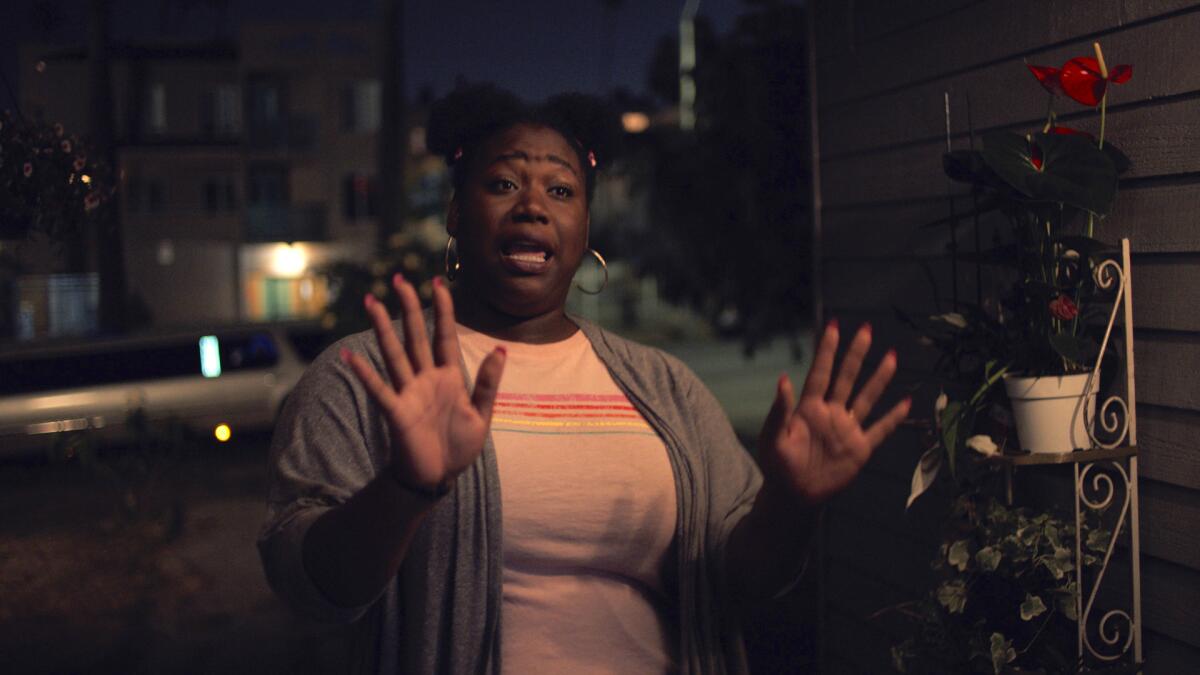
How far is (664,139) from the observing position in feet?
23.2

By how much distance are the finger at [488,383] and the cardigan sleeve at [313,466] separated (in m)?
0.36

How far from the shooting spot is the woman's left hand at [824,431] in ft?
5.62

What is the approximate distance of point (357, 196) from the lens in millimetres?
29062

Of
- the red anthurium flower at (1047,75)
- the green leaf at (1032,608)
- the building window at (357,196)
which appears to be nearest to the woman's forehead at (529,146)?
the red anthurium flower at (1047,75)

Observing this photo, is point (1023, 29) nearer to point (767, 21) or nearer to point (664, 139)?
point (767, 21)

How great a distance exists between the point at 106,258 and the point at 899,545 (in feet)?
34.3

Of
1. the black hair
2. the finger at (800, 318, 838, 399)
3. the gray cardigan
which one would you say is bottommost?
the gray cardigan

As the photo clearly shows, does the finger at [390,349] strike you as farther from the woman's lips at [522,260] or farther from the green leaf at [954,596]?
the green leaf at [954,596]

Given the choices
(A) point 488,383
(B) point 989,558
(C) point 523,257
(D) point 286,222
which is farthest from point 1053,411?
(D) point 286,222

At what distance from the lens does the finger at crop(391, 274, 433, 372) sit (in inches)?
60.7

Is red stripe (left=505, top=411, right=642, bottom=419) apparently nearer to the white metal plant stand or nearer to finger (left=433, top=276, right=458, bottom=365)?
finger (left=433, top=276, right=458, bottom=365)

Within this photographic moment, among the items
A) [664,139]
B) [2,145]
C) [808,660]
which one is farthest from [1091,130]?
[664,139]

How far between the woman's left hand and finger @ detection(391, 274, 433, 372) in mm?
529

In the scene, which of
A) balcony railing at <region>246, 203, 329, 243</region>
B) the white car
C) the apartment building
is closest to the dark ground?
the white car
